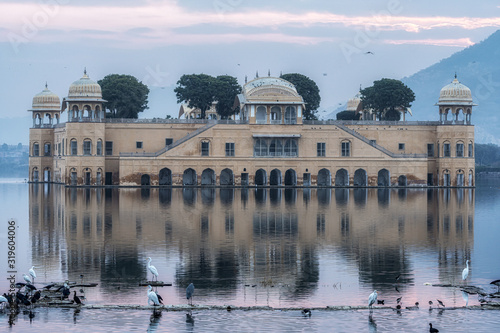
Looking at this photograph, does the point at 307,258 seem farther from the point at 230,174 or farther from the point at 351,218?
the point at 230,174

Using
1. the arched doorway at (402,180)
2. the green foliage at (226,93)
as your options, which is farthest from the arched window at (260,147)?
the arched doorway at (402,180)

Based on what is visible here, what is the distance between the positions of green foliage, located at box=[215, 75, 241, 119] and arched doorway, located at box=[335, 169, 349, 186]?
1679 cm

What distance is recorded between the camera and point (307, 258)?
35.7 metres

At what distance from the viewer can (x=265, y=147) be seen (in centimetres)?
9106

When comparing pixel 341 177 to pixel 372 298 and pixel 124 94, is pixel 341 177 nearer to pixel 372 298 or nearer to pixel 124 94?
pixel 124 94

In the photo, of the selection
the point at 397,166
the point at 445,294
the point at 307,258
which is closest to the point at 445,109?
the point at 397,166

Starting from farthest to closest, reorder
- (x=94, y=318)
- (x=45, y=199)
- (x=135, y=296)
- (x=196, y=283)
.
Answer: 1. (x=45, y=199)
2. (x=196, y=283)
3. (x=135, y=296)
4. (x=94, y=318)

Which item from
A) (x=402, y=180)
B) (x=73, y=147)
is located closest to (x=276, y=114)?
(x=402, y=180)

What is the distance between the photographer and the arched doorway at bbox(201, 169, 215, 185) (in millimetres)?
92344

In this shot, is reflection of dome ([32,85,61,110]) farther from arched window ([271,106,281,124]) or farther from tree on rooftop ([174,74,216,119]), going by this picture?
arched window ([271,106,281,124])

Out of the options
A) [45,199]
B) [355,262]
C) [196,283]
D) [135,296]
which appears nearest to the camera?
[135,296]

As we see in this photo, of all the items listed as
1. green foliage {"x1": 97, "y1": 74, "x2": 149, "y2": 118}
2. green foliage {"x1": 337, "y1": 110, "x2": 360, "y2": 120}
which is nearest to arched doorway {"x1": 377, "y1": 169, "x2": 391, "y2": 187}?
green foliage {"x1": 337, "y1": 110, "x2": 360, "y2": 120}

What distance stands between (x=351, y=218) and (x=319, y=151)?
38703 mm

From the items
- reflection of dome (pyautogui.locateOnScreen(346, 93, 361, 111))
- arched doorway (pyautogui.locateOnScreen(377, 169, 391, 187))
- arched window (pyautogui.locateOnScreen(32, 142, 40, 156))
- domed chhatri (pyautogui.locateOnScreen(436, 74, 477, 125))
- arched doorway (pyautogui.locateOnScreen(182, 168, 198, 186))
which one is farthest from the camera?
reflection of dome (pyautogui.locateOnScreen(346, 93, 361, 111))
